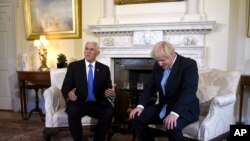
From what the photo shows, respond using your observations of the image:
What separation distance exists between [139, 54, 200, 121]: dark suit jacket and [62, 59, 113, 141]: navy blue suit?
0.47 metres

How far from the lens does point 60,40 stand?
4660 mm

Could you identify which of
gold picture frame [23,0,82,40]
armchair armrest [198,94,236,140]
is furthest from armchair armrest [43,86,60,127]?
gold picture frame [23,0,82,40]

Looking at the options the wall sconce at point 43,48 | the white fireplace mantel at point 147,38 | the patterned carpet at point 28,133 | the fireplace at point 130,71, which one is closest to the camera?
the patterned carpet at point 28,133

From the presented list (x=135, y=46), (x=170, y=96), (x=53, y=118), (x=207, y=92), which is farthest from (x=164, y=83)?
(x=135, y=46)

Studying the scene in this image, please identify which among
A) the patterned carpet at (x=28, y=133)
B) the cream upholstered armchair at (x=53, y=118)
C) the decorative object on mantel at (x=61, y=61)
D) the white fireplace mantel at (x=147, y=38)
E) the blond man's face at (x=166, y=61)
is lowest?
the patterned carpet at (x=28, y=133)

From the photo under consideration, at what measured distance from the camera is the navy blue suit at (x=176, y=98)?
7.20ft

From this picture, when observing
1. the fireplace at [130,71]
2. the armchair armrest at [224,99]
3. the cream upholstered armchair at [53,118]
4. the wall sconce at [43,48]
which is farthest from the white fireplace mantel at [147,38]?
the cream upholstered armchair at [53,118]

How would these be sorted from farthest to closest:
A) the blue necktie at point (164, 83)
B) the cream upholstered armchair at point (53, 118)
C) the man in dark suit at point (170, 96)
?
1. the cream upholstered armchair at point (53, 118)
2. the blue necktie at point (164, 83)
3. the man in dark suit at point (170, 96)

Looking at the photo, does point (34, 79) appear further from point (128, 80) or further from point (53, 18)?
point (128, 80)

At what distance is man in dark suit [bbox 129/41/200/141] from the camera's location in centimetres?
218

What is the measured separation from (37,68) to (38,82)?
11.2 inches

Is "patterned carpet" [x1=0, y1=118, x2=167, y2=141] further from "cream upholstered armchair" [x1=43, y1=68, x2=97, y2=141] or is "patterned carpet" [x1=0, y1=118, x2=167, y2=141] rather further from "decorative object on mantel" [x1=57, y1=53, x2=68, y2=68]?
"decorative object on mantel" [x1=57, y1=53, x2=68, y2=68]

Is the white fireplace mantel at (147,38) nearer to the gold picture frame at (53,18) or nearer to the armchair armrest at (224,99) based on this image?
the gold picture frame at (53,18)

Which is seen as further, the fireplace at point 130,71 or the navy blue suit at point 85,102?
the fireplace at point 130,71
